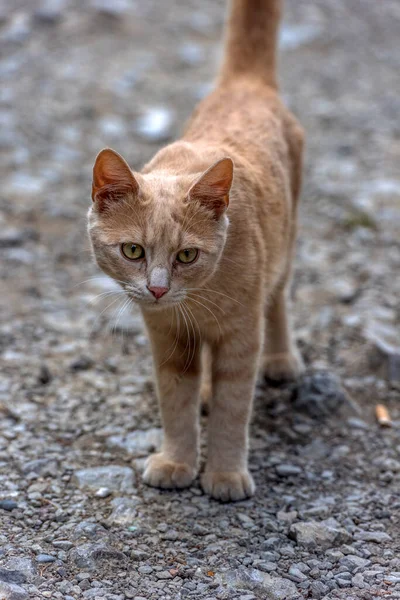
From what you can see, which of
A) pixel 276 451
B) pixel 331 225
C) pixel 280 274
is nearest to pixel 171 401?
pixel 276 451

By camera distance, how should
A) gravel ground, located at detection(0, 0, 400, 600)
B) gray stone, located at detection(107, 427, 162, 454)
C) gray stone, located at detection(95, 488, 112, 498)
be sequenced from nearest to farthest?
gravel ground, located at detection(0, 0, 400, 600), gray stone, located at detection(95, 488, 112, 498), gray stone, located at detection(107, 427, 162, 454)

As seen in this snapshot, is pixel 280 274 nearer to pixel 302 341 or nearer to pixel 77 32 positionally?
pixel 302 341

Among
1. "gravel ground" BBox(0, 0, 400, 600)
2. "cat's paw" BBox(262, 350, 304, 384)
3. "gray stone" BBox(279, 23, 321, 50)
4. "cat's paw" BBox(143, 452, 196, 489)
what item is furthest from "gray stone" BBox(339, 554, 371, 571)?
"gray stone" BBox(279, 23, 321, 50)

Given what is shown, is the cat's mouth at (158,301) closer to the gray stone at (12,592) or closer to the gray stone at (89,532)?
the gray stone at (89,532)

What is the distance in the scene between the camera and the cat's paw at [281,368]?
4625 mm

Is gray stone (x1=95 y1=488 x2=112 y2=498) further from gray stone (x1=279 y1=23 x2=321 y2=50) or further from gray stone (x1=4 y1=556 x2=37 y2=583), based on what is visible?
gray stone (x1=279 y1=23 x2=321 y2=50)

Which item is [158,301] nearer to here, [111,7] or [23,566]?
[23,566]

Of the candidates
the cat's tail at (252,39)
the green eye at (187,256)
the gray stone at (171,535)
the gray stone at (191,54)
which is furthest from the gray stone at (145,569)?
the gray stone at (191,54)

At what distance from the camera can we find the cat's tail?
15.4 feet

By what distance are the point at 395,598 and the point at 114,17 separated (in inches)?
330

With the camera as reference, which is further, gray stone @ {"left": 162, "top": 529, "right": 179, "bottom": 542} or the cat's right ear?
gray stone @ {"left": 162, "top": 529, "right": 179, "bottom": 542}

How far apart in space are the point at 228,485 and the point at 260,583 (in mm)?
636

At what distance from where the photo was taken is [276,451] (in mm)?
4035

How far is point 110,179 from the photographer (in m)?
3.20
